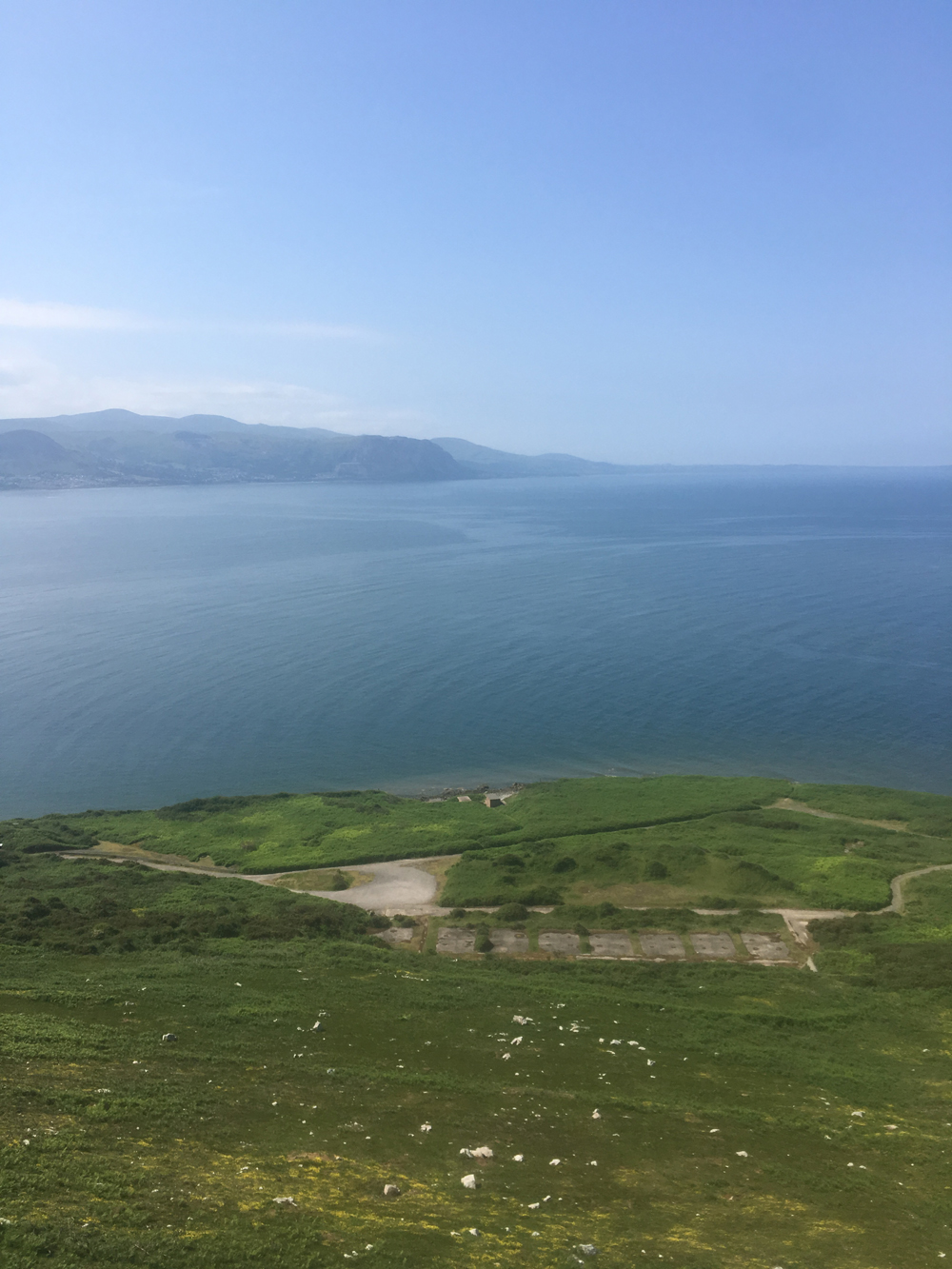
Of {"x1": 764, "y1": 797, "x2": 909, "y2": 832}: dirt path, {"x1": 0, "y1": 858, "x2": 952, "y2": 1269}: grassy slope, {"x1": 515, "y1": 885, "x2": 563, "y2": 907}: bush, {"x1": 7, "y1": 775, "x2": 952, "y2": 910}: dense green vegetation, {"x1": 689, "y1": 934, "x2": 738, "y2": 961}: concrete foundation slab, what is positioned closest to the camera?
{"x1": 0, "y1": 858, "x2": 952, "y2": 1269}: grassy slope

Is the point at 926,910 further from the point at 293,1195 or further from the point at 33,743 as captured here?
the point at 33,743

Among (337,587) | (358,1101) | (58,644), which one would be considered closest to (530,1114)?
(358,1101)

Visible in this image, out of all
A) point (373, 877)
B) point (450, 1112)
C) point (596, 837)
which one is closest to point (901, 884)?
point (596, 837)

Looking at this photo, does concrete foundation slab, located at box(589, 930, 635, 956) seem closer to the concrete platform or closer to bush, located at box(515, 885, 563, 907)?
the concrete platform

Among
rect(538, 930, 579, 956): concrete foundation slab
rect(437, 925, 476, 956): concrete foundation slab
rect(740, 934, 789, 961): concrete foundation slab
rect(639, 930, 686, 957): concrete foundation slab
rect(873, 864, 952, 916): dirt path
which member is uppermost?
rect(873, 864, 952, 916): dirt path

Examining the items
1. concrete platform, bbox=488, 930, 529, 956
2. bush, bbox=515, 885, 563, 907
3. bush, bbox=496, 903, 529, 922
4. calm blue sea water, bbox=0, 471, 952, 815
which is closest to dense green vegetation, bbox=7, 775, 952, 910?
bush, bbox=515, 885, 563, 907

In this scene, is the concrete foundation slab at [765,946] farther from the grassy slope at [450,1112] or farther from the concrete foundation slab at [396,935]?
the concrete foundation slab at [396,935]

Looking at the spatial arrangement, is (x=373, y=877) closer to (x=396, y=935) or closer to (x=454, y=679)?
(x=396, y=935)

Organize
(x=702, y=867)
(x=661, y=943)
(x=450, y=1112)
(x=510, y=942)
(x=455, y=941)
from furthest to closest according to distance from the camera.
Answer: (x=702, y=867), (x=455, y=941), (x=510, y=942), (x=661, y=943), (x=450, y=1112)
